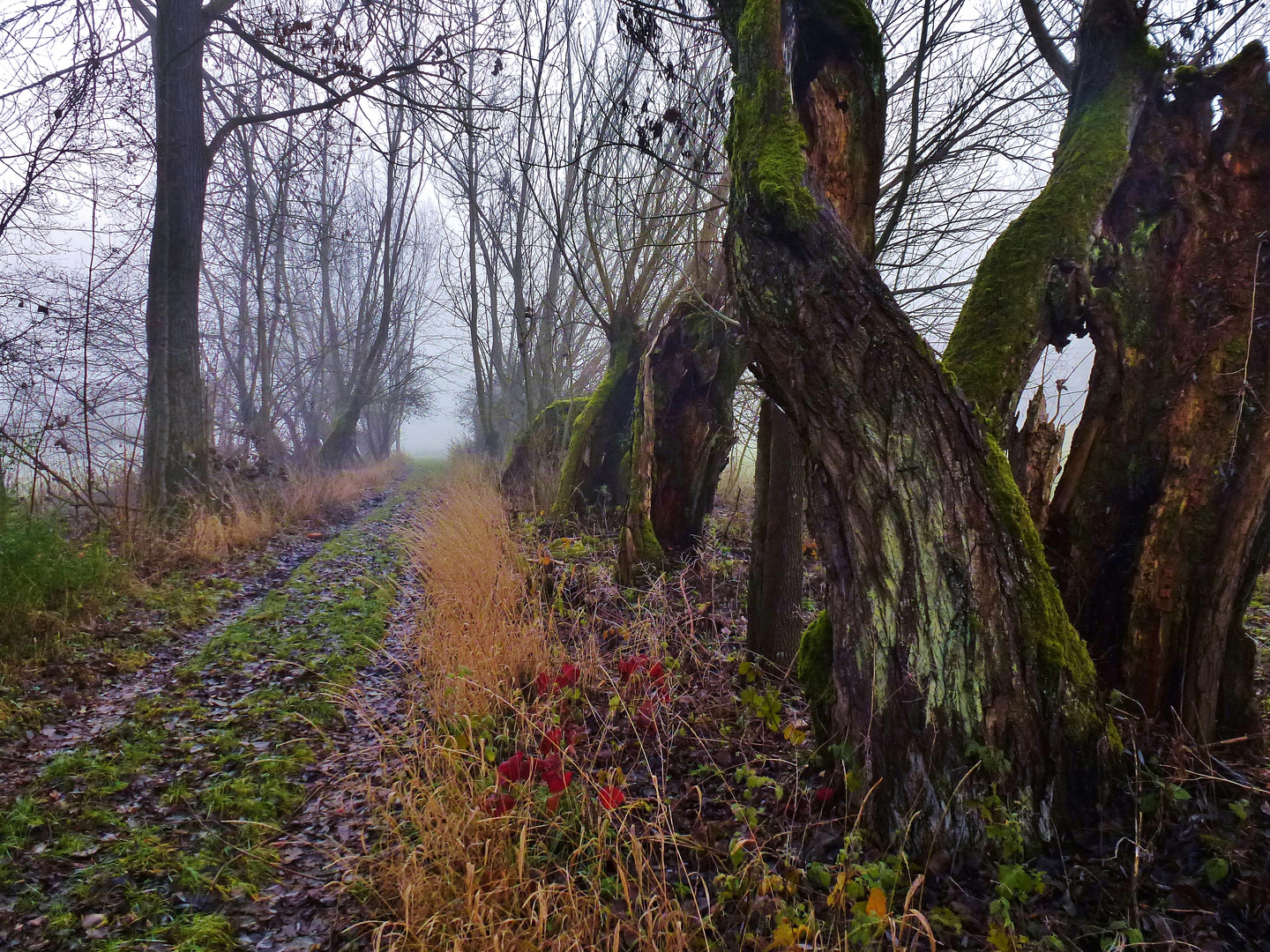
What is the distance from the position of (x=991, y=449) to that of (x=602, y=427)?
20.1 ft

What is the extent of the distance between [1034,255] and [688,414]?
416cm

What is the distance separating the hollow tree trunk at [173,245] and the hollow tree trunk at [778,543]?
6.75 metres

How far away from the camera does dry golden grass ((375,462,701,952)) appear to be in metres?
2.00

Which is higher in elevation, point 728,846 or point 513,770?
point 513,770

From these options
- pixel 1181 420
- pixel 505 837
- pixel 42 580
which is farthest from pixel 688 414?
pixel 42 580

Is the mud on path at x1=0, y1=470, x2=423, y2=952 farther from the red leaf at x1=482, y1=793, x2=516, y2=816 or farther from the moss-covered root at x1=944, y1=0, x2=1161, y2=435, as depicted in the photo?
the moss-covered root at x1=944, y1=0, x2=1161, y2=435

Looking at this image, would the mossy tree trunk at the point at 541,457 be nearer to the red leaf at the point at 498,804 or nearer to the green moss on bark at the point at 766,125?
the red leaf at the point at 498,804

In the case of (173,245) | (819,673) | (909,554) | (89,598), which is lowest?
(819,673)

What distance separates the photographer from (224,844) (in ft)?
8.55

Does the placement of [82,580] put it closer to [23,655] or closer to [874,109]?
[23,655]

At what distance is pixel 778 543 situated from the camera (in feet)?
12.5

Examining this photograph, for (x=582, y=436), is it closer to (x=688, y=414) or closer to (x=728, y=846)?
(x=688, y=414)

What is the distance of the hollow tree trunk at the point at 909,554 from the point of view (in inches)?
86.2

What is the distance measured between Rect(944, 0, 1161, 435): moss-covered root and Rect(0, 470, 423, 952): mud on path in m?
3.07
